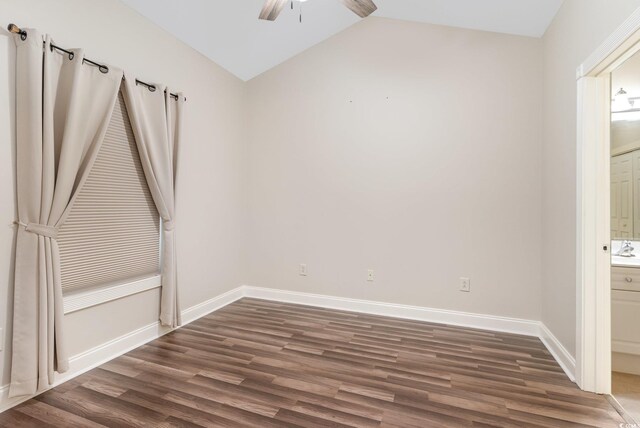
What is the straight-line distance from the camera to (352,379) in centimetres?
217

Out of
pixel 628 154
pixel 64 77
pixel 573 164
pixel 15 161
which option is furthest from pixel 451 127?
pixel 15 161

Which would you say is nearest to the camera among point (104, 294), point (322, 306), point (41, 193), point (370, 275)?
point (41, 193)

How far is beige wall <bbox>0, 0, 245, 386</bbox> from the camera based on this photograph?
1.84 metres

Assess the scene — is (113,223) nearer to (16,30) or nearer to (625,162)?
(16,30)

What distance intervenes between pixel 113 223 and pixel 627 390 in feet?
13.6

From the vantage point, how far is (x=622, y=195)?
10.3 ft

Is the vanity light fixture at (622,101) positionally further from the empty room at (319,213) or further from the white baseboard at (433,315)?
the white baseboard at (433,315)

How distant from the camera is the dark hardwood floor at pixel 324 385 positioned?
1771mm

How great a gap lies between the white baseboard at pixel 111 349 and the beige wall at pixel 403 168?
97 cm

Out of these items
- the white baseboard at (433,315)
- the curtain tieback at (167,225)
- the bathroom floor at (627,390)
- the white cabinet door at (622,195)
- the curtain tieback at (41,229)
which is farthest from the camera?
the white cabinet door at (622,195)

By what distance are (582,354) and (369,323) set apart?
5.52 feet

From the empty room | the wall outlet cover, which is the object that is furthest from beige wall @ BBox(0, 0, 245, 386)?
the wall outlet cover

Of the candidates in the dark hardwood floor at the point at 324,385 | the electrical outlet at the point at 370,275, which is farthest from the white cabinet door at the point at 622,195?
the electrical outlet at the point at 370,275

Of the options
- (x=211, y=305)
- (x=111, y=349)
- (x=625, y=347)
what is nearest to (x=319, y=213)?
(x=211, y=305)
